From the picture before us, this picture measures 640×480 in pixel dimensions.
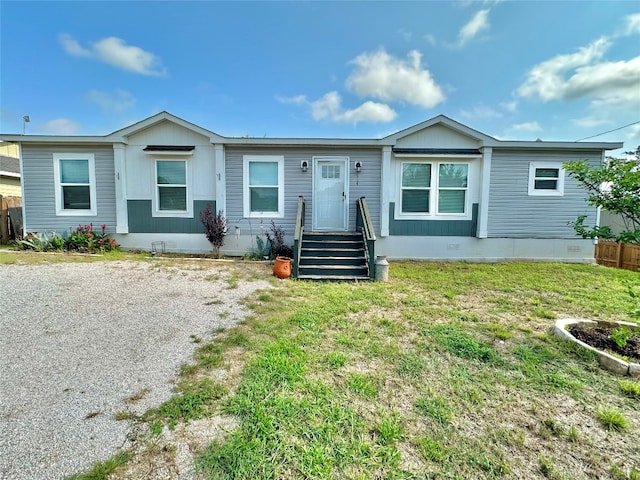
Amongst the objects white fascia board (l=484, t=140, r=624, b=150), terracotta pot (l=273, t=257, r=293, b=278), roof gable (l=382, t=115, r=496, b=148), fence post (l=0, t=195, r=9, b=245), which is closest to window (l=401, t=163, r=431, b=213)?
roof gable (l=382, t=115, r=496, b=148)

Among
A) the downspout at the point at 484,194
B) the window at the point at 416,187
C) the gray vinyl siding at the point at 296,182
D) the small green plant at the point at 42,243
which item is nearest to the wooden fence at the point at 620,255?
the downspout at the point at 484,194

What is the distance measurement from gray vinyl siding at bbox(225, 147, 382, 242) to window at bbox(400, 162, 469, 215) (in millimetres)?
860

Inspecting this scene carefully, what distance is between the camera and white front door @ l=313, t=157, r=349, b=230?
8516 millimetres

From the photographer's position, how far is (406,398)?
240 centimetres

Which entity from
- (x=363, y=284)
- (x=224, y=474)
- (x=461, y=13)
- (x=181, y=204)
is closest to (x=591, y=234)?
(x=363, y=284)

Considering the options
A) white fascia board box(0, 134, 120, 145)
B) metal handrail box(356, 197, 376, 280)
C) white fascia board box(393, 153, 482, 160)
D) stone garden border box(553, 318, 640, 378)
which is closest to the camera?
stone garden border box(553, 318, 640, 378)

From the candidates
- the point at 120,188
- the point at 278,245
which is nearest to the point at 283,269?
the point at 278,245

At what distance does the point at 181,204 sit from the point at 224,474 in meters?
8.11

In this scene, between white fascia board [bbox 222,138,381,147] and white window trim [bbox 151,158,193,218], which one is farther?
white window trim [bbox 151,158,193,218]

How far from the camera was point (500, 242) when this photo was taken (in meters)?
8.59

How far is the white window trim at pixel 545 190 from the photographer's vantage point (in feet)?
27.7

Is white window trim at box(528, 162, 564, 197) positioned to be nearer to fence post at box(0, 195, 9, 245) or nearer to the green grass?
the green grass

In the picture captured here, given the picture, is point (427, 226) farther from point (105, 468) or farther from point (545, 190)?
point (105, 468)

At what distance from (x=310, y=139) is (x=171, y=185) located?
14.1 ft
